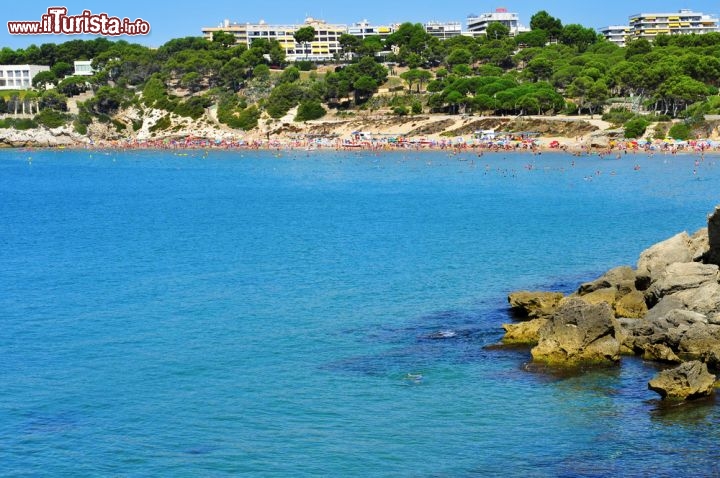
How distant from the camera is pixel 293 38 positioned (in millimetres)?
180375

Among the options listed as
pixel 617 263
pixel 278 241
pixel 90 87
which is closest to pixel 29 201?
pixel 278 241

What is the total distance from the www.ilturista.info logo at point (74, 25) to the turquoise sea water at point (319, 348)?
58.8m

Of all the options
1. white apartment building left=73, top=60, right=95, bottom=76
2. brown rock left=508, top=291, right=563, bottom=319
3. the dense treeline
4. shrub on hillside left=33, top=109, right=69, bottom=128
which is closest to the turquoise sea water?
brown rock left=508, top=291, right=563, bottom=319

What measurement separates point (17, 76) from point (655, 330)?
5769 inches

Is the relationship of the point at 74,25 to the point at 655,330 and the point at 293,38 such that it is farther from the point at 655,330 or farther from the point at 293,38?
the point at 655,330

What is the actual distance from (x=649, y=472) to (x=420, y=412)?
5475 millimetres

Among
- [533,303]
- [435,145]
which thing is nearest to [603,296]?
[533,303]

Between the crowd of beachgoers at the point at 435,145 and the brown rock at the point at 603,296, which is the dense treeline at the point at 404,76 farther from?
the brown rock at the point at 603,296

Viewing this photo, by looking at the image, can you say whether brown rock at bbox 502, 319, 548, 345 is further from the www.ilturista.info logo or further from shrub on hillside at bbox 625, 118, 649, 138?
the www.ilturista.info logo

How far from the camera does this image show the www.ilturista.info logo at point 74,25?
114 m

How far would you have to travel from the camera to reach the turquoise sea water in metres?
19.0

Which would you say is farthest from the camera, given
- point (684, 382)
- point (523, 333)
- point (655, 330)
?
point (523, 333)

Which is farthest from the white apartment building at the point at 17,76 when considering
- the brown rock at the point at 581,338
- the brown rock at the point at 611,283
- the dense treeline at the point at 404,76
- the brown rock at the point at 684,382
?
the brown rock at the point at 684,382

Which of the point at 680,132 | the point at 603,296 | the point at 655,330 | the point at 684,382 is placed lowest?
the point at 684,382
